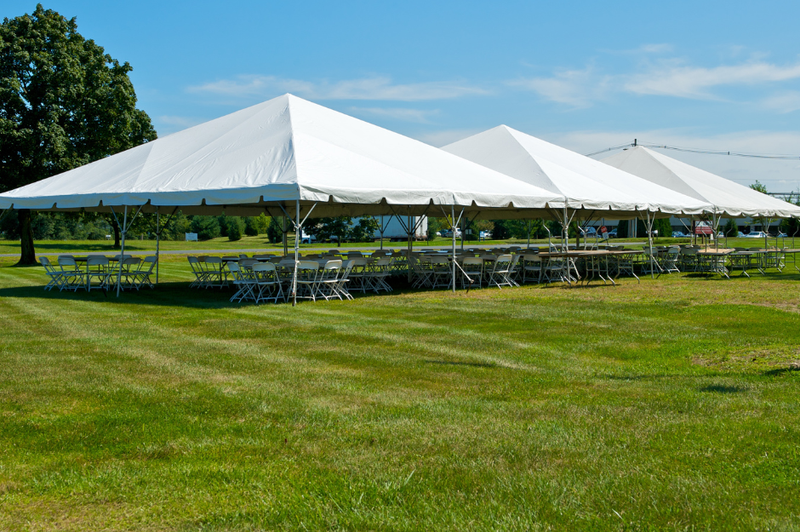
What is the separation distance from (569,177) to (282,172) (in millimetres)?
9598

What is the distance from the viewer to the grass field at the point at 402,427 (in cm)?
328

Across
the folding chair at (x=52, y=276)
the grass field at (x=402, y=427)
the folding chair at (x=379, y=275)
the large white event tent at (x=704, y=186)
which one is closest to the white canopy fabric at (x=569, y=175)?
the large white event tent at (x=704, y=186)

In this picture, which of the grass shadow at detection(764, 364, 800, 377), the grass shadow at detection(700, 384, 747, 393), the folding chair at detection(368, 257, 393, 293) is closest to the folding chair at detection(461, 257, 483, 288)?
the folding chair at detection(368, 257, 393, 293)

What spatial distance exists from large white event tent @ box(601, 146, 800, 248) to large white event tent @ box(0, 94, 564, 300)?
1009cm

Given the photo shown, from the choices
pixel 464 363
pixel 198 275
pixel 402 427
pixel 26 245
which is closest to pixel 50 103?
pixel 26 245

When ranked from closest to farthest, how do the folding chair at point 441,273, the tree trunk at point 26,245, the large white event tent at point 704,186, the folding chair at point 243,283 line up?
1. the folding chair at point 243,283
2. the folding chair at point 441,273
3. the large white event tent at point 704,186
4. the tree trunk at point 26,245

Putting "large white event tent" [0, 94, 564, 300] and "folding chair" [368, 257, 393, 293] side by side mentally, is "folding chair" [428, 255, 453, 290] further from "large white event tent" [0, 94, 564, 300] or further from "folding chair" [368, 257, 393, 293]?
"large white event tent" [0, 94, 564, 300]

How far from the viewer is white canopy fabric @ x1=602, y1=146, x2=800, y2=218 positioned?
23766 millimetres

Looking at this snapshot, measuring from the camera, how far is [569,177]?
18922 millimetres

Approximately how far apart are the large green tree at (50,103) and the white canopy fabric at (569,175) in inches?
577

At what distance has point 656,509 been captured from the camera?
321cm

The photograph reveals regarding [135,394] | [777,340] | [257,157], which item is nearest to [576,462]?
[135,394]

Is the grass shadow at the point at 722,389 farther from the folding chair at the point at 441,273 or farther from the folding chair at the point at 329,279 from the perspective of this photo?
the folding chair at the point at 441,273

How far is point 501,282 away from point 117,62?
2128 cm
